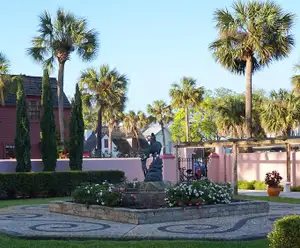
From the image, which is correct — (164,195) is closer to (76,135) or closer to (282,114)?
(76,135)

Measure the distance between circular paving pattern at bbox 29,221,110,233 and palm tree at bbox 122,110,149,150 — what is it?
63.5 meters

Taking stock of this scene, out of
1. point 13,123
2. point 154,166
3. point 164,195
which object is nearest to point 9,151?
Result: point 13,123

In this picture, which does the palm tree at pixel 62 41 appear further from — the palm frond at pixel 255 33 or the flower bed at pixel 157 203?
the flower bed at pixel 157 203

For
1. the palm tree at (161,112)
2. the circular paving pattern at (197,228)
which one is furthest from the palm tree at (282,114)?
the palm tree at (161,112)

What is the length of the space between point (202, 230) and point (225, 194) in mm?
3709

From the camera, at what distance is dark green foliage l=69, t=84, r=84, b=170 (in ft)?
94.4

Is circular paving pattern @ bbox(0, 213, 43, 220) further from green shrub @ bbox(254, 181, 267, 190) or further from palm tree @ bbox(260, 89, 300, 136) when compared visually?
palm tree @ bbox(260, 89, 300, 136)

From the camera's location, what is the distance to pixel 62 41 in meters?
34.6

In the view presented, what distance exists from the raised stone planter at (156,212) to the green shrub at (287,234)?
6.35 m

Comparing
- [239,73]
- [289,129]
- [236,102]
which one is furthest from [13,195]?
[236,102]

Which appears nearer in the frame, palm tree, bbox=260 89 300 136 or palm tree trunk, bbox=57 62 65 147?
palm tree trunk, bbox=57 62 65 147

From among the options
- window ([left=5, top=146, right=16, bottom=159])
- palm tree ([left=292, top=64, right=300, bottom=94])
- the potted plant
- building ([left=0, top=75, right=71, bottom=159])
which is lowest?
the potted plant

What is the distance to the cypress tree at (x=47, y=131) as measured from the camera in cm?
2794

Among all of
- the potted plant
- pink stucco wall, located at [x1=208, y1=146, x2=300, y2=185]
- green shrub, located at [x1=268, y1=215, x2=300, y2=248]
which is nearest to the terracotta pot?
the potted plant
